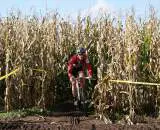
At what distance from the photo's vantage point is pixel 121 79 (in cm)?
1059

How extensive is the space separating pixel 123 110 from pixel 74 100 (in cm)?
163

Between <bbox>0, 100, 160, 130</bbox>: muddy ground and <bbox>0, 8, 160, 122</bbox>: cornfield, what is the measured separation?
364 millimetres

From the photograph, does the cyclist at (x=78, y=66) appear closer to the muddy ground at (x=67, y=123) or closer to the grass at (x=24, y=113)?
the muddy ground at (x=67, y=123)

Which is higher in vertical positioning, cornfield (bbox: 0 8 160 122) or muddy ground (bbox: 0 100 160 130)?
cornfield (bbox: 0 8 160 122)

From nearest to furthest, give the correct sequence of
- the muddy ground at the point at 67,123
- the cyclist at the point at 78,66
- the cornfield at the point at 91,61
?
the muddy ground at the point at 67,123 < the cornfield at the point at 91,61 < the cyclist at the point at 78,66

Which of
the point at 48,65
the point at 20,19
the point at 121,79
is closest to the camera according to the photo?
the point at 121,79

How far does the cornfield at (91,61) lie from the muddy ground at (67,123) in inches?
14.3

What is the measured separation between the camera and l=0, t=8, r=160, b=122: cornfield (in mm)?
10594

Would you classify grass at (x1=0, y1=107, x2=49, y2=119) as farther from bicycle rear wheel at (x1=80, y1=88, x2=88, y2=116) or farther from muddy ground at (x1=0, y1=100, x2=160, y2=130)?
bicycle rear wheel at (x1=80, y1=88, x2=88, y2=116)

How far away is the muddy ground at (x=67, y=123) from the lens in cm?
957

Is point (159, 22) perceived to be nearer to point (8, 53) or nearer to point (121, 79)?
point (121, 79)

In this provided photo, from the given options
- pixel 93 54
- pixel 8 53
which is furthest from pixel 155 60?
pixel 8 53

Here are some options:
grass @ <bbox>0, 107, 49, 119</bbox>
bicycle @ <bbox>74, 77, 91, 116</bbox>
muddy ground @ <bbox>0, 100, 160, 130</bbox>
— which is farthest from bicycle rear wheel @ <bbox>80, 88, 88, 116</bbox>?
grass @ <bbox>0, 107, 49, 119</bbox>

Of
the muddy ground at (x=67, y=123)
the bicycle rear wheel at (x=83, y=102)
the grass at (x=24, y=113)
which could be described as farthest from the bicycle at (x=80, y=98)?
the grass at (x=24, y=113)
